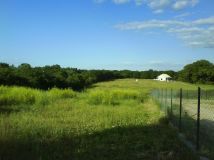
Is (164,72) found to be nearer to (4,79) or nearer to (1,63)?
(1,63)

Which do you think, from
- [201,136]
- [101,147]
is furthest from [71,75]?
[101,147]

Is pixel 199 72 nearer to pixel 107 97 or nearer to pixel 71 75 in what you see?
pixel 71 75

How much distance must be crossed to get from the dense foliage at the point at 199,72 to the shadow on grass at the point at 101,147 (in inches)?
4179

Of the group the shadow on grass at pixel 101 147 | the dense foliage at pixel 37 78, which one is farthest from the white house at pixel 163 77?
the shadow on grass at pixel 101 147

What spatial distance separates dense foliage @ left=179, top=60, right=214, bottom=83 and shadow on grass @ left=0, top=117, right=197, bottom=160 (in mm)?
106158

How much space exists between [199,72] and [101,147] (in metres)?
114

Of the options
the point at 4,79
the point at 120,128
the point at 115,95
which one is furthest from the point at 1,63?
the point at 120,128

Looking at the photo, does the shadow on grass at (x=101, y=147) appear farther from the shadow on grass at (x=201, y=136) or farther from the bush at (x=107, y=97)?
the bush at (x=107, y=97)

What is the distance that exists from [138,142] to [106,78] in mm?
139648

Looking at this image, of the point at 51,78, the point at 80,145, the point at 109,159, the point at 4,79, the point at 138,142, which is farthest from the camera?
the point at 51,78

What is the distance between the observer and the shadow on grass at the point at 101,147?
10.1 m

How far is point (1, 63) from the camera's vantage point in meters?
80.0

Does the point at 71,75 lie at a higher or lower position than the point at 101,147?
higher

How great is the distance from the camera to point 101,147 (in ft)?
38.3
